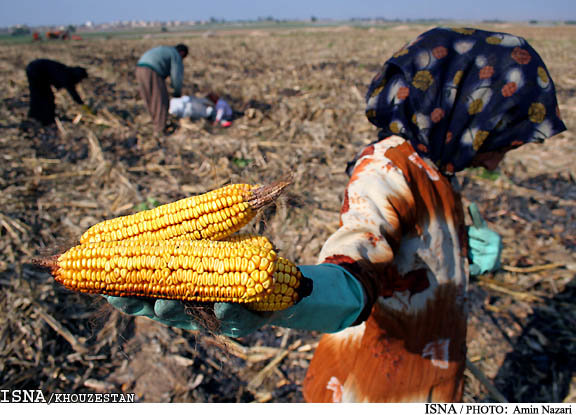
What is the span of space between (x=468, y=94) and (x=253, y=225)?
1.55m

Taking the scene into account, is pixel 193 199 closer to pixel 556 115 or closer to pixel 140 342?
pixel 556 115

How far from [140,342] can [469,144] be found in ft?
12.3

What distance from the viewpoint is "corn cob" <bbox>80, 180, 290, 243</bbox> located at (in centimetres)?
144

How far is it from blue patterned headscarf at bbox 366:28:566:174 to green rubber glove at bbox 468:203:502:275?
1.31 metres

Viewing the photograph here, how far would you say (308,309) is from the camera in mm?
1297

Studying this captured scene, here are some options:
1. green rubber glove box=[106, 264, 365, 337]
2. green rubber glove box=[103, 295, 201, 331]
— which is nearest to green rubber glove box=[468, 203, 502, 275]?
green rubber glove box=[106, 264, 365, 337]

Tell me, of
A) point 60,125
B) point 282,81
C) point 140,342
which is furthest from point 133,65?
point 140,342

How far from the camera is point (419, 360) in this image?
6.70ft

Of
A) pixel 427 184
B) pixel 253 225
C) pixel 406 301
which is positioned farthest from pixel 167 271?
pixel 427 184

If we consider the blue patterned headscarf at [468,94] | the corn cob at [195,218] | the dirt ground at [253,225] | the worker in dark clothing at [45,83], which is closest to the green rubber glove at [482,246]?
the dirt ground at [253,225]

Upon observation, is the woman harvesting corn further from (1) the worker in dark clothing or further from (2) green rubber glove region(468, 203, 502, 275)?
(1) the worker in dark clothing

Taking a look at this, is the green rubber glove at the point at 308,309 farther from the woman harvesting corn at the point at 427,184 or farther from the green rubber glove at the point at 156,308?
the woman harvesting corn at the point at 427,184

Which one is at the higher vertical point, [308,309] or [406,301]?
[308,309]

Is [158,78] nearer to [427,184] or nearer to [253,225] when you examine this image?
[253,225]
